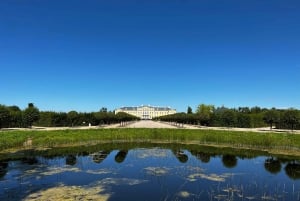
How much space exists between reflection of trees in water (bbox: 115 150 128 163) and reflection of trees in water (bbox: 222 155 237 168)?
8457mm

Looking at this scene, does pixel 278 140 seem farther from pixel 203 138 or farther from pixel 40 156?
pixel 40 156

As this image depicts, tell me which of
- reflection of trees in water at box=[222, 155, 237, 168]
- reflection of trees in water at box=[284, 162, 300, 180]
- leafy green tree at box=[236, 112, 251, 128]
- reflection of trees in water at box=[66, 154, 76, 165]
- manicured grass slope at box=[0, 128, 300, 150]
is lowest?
reflection of trees in water at box=[284, 162, 300, 180]

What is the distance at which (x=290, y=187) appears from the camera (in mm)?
16609

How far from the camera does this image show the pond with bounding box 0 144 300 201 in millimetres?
14344

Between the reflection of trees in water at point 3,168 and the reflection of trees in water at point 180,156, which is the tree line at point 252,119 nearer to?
the reflection of trees in water at point 180,156

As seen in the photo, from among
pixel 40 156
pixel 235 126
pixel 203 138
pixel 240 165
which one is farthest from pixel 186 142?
pixel 235 126

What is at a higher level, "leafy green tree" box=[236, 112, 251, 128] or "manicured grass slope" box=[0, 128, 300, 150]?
"leafy green tree" box=[236, 112, 251, 128]

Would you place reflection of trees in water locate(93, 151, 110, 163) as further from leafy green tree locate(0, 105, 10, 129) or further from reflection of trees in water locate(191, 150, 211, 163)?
leafy green tree locate(0, 105, 10, 129)

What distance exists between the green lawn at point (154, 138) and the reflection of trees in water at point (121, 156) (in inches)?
277

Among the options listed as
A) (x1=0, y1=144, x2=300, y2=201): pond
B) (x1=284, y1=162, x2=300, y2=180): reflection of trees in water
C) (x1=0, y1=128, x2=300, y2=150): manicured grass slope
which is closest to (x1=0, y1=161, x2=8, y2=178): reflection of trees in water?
(x1=0, y1=144, x2=300, y2=201): pond

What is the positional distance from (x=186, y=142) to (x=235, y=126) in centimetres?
2806

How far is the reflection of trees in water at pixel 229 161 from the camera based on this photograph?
23.2 meters

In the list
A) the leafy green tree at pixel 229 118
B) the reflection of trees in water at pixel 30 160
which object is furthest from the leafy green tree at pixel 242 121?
the reflection of trees in water at pixel 30 160

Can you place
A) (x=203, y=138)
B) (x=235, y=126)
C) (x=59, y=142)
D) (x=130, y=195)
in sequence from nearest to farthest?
(x=130, y=195), (x=59, y=142), (x=203, y=138), (x=235, y=126)
